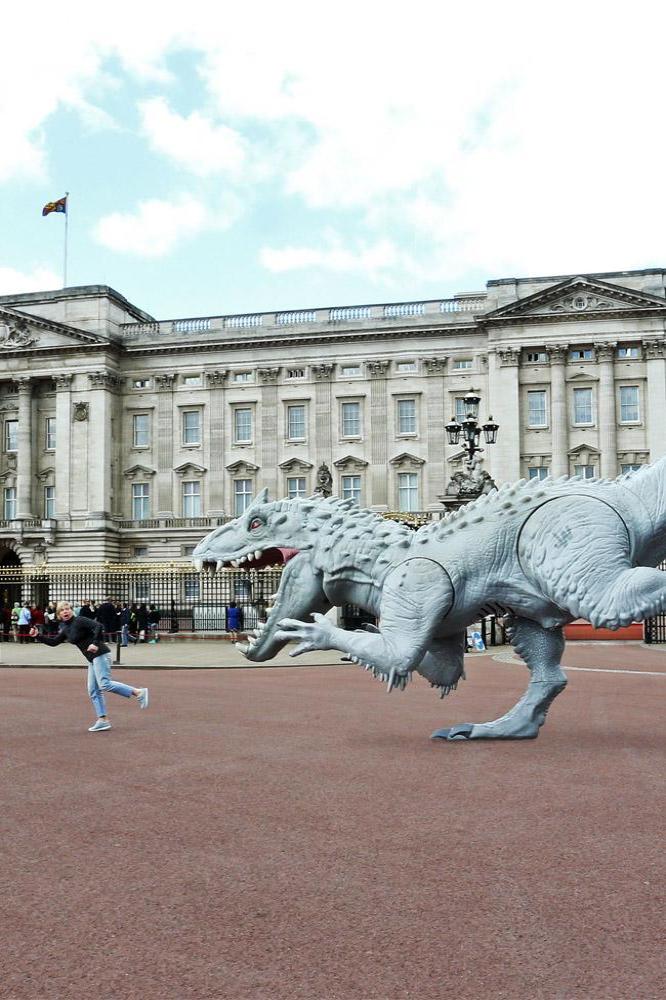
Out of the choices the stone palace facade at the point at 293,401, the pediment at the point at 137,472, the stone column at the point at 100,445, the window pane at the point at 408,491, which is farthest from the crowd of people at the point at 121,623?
the pediment at the point at 137,472

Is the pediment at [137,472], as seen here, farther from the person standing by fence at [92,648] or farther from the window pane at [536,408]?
the person standing by fence at [92,648]

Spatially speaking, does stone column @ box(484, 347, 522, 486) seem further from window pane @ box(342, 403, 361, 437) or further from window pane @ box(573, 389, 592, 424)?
window pane @ box(342, 403, 361, 437)

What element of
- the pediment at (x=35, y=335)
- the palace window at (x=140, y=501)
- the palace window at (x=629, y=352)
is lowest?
the palace window at (x=140, y=501)

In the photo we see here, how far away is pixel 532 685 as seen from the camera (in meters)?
8.97

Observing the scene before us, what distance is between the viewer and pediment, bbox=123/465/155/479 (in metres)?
59.8

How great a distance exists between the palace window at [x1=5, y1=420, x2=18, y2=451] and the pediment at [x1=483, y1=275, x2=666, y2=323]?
2873 centimetres

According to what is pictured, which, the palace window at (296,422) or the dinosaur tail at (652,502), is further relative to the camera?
the palace window at (296,422)

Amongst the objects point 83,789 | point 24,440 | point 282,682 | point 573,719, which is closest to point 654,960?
point 83,789

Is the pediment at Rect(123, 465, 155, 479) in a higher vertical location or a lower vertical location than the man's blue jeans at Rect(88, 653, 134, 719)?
higher

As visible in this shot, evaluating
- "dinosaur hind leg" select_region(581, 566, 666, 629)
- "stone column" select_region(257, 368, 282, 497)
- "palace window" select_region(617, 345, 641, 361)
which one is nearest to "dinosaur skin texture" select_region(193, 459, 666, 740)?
"dinosaur hind leg" select_region(581, 566, 666, 629)

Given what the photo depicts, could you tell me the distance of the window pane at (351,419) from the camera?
2287 inches

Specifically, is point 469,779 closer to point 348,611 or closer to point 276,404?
point 348,611

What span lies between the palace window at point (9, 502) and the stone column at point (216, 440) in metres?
12.0

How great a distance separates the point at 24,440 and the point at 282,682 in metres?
46.6
